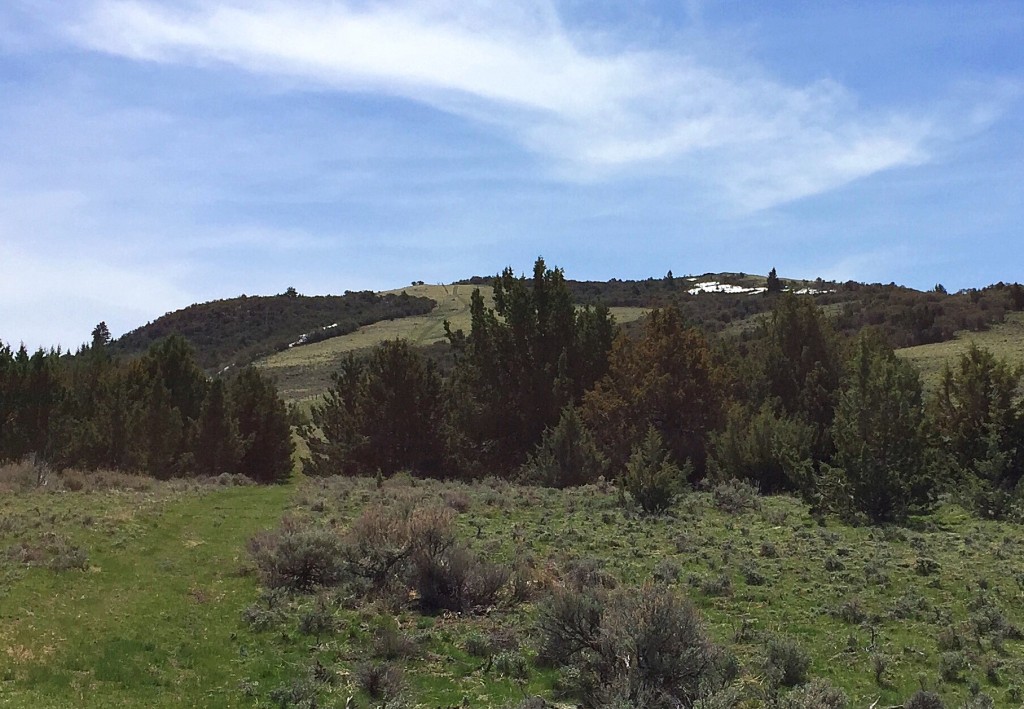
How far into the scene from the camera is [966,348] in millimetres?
50562

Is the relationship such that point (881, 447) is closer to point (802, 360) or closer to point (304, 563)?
point (802, 360)

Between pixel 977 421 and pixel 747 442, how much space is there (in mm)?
7455

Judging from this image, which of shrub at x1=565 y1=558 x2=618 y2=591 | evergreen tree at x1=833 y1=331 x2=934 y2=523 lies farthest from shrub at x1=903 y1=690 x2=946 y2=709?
evergreen tree at x1=833 y1=331 x2=934 y2=523

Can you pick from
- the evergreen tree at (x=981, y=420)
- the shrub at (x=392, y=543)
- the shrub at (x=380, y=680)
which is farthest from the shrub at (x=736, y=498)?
the shrub at (x=380, y=680)

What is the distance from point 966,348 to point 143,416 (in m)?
46.5

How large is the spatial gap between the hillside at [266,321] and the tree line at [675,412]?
70451 mm

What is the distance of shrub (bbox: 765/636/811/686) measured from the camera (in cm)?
995

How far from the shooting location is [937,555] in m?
16.1

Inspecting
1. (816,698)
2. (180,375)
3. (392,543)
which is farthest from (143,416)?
(816,698)

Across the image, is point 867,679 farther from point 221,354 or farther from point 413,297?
point 413,297

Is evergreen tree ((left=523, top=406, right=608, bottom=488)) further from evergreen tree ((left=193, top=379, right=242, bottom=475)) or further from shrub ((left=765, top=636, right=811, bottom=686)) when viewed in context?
shrub ((left=765, top=636, right=811, bottom=686))

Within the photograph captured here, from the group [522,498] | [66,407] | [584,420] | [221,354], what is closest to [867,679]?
[522,498]

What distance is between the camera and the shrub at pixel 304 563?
1501cm

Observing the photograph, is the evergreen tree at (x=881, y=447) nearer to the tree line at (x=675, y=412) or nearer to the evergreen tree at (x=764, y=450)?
the tree line at (x=675, y=412)
